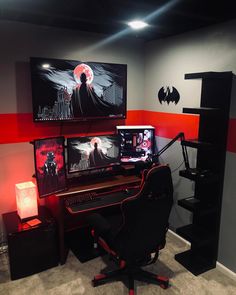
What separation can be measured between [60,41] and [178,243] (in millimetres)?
2526

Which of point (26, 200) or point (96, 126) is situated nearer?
point (26, 200)

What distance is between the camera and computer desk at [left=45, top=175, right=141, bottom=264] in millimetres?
2432

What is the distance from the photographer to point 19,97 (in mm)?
2637

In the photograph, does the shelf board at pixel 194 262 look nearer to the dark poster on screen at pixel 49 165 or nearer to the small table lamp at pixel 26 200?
the dark poster on screen at pixel 49 165

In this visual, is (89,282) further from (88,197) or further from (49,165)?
(49,165)

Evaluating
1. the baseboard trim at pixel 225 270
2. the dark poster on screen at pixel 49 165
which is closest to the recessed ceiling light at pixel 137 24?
the dark poster on screen at pixel 49 165

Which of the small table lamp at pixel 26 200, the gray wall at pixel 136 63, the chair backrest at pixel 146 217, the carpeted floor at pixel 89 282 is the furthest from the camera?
the small table lamp at pixel 26 200

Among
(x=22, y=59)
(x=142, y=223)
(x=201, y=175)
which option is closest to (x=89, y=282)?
(x=142, y=223)

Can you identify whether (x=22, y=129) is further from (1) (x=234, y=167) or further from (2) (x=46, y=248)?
(1) (x=234, y=167)

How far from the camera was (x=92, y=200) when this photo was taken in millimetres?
2514

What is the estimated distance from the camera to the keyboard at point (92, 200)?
239 centimetres

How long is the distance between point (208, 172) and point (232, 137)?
0.38m

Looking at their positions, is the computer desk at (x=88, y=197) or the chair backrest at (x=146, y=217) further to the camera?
the computer desk at (x=88, y=197)

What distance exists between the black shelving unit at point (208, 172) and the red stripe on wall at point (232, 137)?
0.13ft
